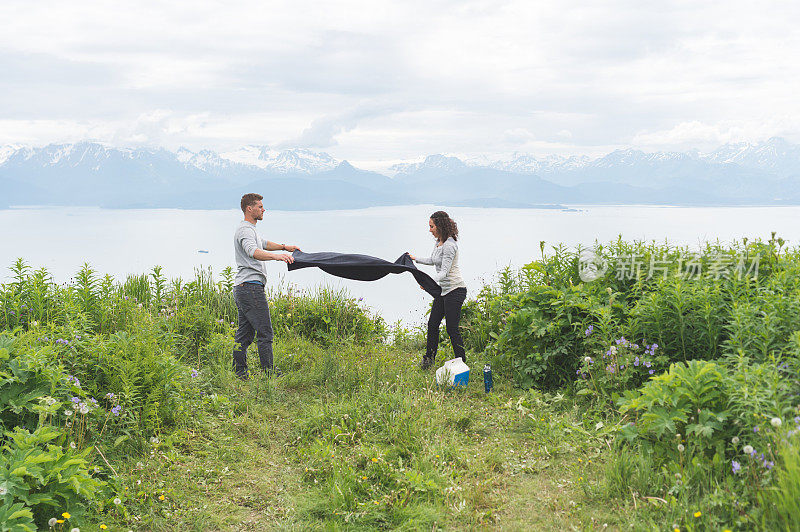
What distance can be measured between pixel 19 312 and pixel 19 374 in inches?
131

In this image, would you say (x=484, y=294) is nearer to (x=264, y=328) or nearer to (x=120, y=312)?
(x=264, y=328)

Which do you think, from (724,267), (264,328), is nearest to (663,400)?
(724,267)

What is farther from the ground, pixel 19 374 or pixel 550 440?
pixel 19 374

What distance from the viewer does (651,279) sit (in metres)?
6.39

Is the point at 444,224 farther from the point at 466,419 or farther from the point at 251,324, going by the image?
the point at 251,324

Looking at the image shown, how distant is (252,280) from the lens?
22.0 ft

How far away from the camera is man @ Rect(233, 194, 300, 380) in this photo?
262 inches

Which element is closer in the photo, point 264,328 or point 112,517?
point 112,517

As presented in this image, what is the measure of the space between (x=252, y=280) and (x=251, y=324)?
68 cm

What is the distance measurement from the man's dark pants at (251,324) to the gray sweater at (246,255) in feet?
0.35

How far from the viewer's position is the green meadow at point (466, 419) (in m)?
3.71

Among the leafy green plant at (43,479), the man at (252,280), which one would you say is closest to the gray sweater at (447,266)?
the man at (252,280)

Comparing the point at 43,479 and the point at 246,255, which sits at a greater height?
the point at 246,255

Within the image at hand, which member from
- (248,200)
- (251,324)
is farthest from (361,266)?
(248,200)
